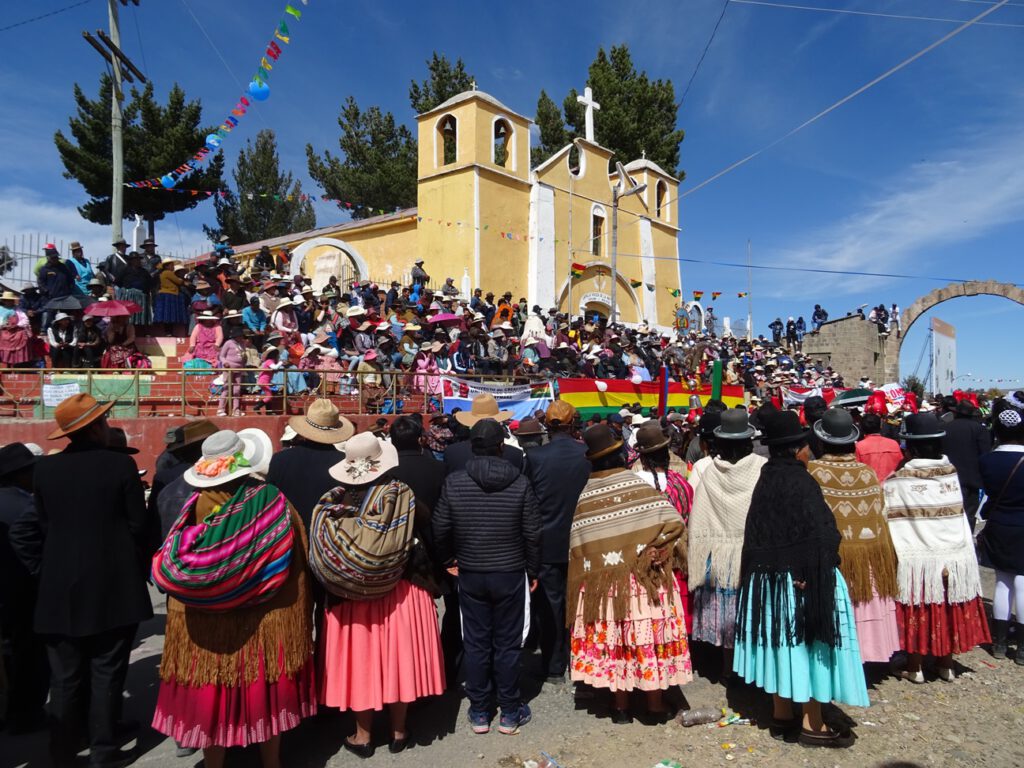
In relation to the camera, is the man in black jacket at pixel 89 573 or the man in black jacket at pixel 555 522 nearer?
the man in black jacket at pixel 89 573

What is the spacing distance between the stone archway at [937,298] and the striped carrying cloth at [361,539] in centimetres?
3487

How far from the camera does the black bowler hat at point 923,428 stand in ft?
13.9

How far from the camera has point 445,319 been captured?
14555 millimetres

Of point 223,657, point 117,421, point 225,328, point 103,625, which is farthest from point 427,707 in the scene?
point 225,328

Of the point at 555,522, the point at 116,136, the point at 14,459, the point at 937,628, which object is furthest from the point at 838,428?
the point at 116,136

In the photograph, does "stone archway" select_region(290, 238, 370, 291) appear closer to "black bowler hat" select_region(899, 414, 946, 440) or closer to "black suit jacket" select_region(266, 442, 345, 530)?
"black suit jacket" select_region(266, 442, 345, 530)

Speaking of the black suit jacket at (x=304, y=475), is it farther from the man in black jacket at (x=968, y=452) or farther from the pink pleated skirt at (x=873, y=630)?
the man in black jacket at (x=968, y=452)

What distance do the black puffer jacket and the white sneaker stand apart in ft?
9.20

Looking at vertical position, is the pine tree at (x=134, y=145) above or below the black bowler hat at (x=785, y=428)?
above

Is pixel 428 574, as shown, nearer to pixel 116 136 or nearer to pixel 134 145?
pixel 116 136

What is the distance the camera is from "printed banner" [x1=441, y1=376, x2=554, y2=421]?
469 inches

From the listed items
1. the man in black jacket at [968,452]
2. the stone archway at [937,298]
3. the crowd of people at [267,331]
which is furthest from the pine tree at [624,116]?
the man in black jacket at [968,452]

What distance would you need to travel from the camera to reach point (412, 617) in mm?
3521

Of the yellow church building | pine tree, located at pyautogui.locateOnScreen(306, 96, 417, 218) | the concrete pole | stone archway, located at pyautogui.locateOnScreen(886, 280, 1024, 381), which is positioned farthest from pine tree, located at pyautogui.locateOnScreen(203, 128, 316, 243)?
stone archway, located at pyautogui.locateOnScreen(886, 280, 1024, 381)
